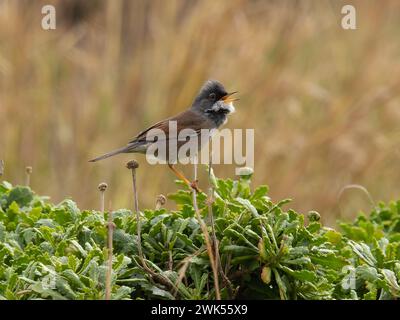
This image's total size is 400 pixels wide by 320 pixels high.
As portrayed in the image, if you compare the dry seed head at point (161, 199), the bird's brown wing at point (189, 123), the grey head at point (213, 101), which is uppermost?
the grey head at point (213, 101)

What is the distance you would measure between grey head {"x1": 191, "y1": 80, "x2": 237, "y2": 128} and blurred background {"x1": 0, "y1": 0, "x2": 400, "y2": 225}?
86.5 inches

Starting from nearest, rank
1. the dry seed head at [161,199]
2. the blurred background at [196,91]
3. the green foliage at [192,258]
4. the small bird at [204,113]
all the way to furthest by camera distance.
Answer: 1. the green foliage at [192,258]
2. the dry seed head at [161,199]
3. the small bird at [204,113]
4. the blurred background at [196,91]

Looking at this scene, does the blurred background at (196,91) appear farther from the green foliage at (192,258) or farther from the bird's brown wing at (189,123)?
the green foliage at (192,258)

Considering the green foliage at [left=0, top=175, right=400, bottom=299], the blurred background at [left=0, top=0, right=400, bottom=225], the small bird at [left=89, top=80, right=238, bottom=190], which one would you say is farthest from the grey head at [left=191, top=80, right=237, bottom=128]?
the blurred background at [left=0, top=0, right=400, bottom=225]

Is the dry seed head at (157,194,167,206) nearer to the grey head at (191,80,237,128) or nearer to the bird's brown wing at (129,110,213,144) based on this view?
the bird's brown wing at (129,110,213,144)

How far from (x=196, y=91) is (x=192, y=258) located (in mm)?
4673

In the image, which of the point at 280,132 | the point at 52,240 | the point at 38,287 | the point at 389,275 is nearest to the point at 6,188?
the point at 52,240

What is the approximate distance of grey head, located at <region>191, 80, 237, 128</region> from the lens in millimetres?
5164

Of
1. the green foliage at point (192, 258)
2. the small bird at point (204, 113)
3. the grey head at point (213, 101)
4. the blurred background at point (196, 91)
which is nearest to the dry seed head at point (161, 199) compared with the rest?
the green foliage at point (192, 258)

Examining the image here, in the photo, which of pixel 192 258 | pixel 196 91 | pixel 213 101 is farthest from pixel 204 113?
pixel 192 258

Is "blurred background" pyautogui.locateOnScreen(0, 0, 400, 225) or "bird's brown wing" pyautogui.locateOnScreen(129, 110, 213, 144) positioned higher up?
"blurred background" pyautogui.locateOnScreen(0, 0, 400, 225)

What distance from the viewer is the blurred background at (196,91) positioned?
7.46 metres

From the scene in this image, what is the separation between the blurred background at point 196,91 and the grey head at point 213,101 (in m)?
2.20
